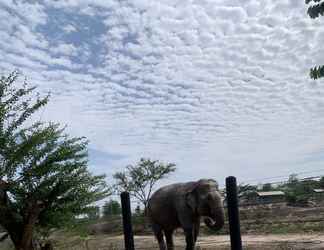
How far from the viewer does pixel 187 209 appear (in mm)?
11664

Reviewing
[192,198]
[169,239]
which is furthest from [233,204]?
[169,239]

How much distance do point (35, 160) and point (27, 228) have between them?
1177 millimetres

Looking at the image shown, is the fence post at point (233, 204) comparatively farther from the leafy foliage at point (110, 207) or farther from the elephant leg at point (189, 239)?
the leafy foliage at point (110, 207)

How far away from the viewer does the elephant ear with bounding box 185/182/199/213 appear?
11179 millimetres

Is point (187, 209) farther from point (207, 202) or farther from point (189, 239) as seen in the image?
point (207, 202)

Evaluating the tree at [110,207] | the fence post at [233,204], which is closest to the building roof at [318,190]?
the tree at [110,207]

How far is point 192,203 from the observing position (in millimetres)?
11273

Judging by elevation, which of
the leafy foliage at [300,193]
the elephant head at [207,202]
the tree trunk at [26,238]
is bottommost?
the tree trunk at [26,238]

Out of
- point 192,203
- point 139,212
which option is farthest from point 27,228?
point 139,212

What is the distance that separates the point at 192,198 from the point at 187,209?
45 centimetres

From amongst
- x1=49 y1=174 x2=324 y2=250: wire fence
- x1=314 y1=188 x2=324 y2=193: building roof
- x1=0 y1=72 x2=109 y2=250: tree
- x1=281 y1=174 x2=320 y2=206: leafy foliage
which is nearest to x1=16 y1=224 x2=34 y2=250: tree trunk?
x1=0 y1=72 x2=109 y2=250: tree

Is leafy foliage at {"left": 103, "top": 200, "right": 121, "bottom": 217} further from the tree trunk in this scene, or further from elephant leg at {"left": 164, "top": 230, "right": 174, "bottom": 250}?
the tree trunk

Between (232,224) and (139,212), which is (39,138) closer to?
(232,224)

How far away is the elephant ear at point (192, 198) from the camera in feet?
36.7
